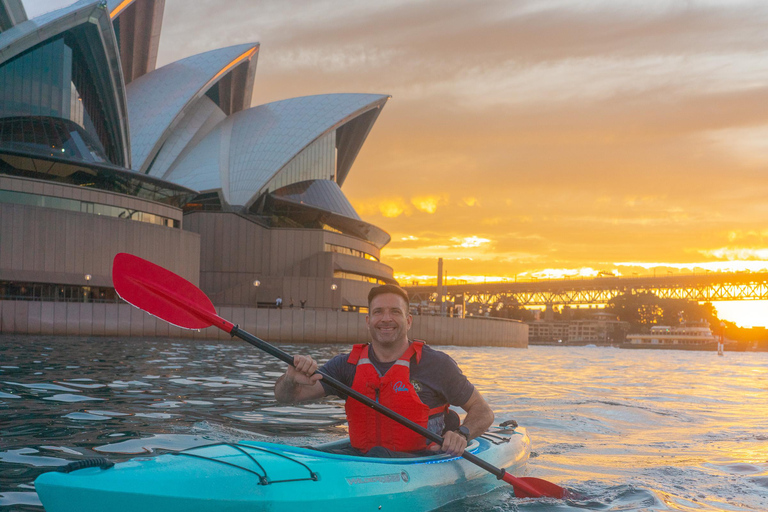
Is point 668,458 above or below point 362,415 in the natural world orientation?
below

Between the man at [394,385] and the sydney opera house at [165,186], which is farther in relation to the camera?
the sydney opera house at [165,186]

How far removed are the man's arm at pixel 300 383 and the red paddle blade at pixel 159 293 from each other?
28.3 inches

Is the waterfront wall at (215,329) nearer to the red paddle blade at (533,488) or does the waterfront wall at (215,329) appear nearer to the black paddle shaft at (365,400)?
the black paddle shaft at (365,400)

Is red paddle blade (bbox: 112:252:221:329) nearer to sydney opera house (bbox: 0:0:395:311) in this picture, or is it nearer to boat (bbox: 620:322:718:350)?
sydney opera house (bbox: 0:0:395:311)

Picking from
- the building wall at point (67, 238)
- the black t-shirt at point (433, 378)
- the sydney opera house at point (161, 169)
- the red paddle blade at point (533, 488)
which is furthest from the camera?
the sydney opera house at point (161, 169)

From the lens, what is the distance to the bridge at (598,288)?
93.5 m

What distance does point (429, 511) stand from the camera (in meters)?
4.70

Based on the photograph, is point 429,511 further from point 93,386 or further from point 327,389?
point 93,386

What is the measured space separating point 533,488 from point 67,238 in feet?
99.8

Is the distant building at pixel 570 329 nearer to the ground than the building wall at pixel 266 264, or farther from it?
nearer to the ground

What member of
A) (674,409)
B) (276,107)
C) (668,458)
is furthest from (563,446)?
(276,107)

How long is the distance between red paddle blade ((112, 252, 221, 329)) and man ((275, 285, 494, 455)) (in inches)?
32.1

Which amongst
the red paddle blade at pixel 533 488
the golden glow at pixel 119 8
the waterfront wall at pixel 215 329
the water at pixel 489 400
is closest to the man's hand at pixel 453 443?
the water at pixel 489 400

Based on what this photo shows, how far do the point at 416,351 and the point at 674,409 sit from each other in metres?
8.43
